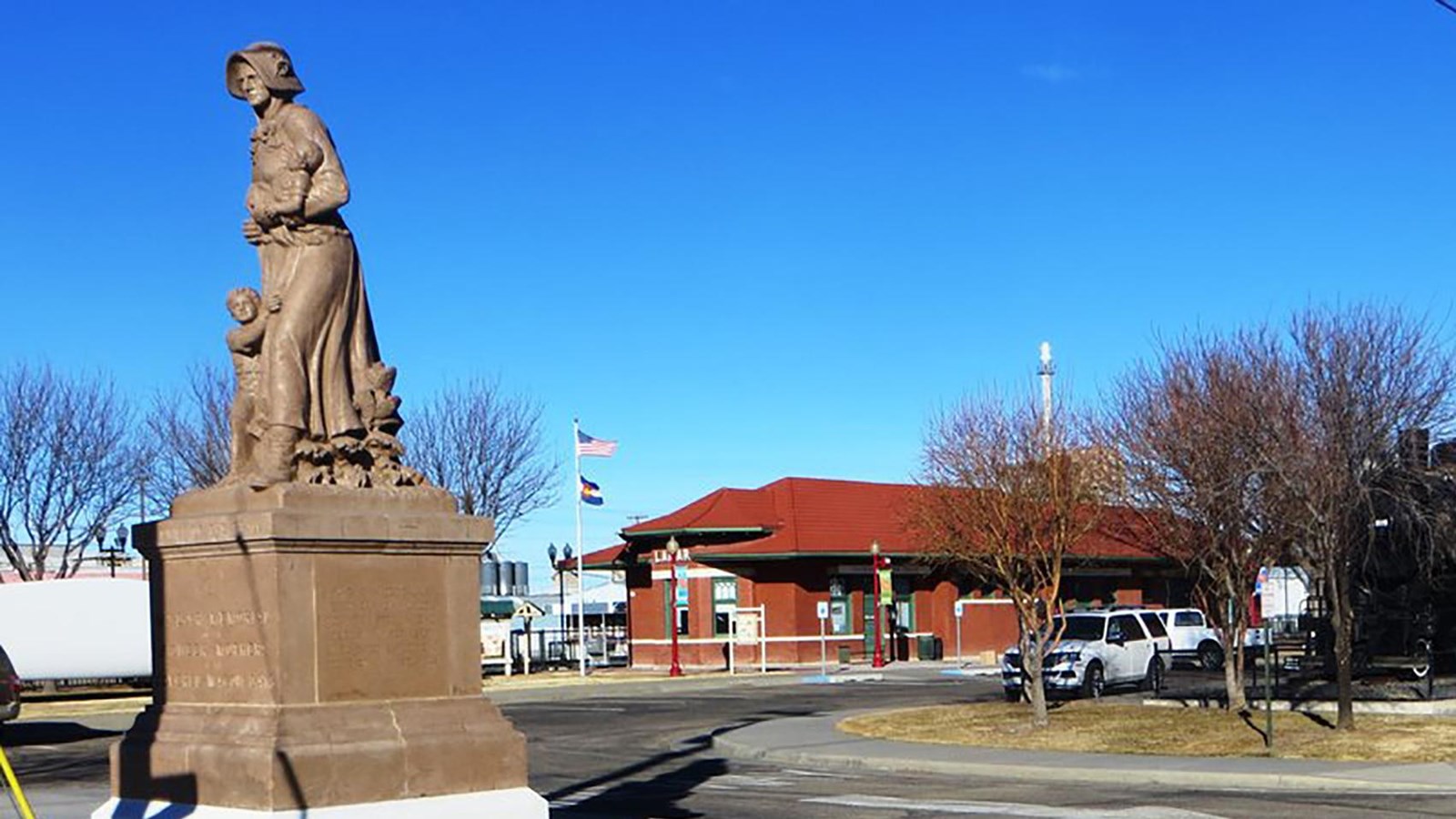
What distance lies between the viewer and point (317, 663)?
10844 millimetres

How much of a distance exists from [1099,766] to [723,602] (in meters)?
33.5

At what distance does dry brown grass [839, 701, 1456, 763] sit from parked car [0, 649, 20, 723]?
512 inches

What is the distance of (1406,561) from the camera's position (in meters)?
32.4

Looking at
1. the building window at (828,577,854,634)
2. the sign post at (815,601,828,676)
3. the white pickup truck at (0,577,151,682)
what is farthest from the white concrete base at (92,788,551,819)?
the building window at (828,577,854,634)


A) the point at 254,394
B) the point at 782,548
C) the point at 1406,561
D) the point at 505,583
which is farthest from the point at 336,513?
the point at 505,583

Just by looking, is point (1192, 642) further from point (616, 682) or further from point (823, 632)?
point (616, 682)

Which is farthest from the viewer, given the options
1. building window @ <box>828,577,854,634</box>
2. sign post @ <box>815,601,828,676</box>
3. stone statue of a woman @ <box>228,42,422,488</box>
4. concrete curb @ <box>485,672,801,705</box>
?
building window @ <box>828,577,854,634</box>

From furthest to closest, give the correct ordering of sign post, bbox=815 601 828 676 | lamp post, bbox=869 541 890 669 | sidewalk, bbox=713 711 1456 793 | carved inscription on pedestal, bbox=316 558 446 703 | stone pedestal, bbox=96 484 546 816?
lamp post, bbox=869 541 890 669, sign post, bbox=815 601 828 676, sidewalk, bbox=713 711 1456 793, carved inscription on pedestal, bbox=316 558 446 703, stone pedestal, bbox=96 484 546 816

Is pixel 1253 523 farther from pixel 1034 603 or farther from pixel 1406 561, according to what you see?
pixel 1406 561

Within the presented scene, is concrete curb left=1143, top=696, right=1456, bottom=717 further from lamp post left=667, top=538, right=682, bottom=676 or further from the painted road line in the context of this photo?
lamp post left=667, top=538, right=682, bottom=676

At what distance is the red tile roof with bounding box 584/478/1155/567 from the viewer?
53719 millimetres

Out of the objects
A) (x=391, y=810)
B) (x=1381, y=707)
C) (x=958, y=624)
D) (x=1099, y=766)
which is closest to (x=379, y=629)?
(x=391, y=810)

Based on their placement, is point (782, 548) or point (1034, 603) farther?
point (782, 548)

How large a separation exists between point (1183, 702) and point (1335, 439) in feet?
20.8
